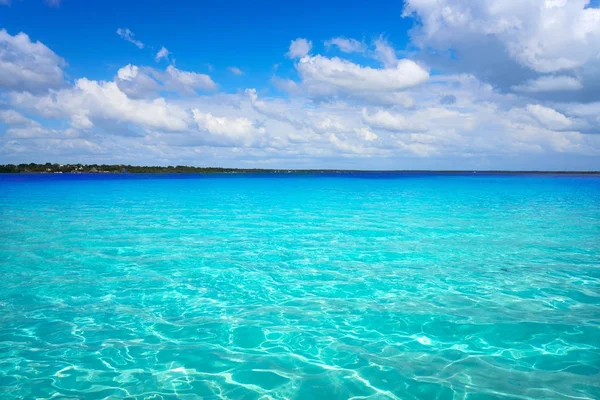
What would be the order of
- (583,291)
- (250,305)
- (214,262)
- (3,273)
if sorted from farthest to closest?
1. (214,262)
2. (3,273)
3. (583,291)
4. (250,305)

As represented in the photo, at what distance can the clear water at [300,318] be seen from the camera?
700 cm

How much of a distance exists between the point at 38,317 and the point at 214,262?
6353mm

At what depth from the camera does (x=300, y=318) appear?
384 inches

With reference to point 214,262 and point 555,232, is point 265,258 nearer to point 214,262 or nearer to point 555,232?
point 214,262

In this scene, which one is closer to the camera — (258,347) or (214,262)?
(258,347)

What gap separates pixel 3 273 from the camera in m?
13.7

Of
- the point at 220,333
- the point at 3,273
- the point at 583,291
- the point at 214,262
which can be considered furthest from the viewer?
the point at 214,262

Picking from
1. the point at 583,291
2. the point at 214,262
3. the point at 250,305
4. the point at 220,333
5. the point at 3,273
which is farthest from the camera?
the point at 214,262

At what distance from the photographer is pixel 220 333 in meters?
8.93

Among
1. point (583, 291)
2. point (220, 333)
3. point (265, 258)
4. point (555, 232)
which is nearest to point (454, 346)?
point (220, 333)

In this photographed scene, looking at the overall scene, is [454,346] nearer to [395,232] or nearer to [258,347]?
[258,347]

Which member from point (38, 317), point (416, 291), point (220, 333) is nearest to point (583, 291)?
point (416, 291)

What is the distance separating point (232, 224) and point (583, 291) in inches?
734

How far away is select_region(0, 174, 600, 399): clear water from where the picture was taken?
6996mm
